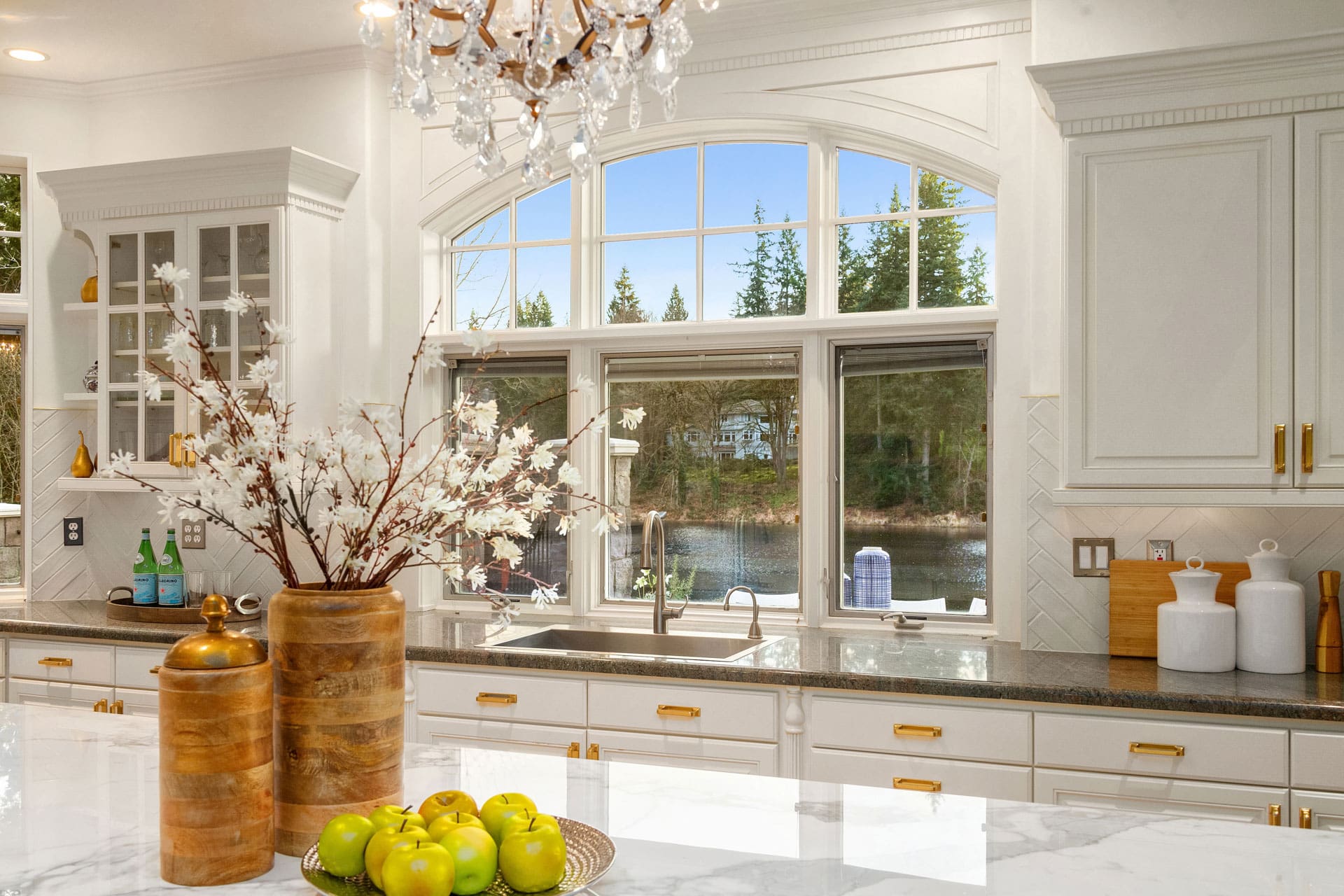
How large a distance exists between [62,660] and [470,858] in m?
3.02

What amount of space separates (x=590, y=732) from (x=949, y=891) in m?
1.84

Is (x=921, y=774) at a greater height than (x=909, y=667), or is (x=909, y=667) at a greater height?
(x=909, y=667)

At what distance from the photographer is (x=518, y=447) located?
137 cm

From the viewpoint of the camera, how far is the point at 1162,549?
10.1ft

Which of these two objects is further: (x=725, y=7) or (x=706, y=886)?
(x=725, y=7)

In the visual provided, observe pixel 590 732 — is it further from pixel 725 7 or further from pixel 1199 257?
pixel 725 7

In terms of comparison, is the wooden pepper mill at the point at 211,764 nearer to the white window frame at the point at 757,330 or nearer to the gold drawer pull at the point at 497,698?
the gold drawer pull at the point at 497,698

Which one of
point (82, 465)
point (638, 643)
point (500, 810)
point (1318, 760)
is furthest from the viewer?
point (82, 465)

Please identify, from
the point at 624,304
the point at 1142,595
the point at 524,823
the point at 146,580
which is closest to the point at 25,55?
the point at 146,580

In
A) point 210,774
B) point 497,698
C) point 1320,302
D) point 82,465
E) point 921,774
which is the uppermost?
point 1320,302

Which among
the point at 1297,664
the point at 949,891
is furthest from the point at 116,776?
the point at 1297,664

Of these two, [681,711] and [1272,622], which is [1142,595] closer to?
[1272,622]

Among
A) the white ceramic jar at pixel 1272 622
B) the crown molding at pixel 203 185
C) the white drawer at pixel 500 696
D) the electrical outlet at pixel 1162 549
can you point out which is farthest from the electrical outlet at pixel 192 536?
the white ceramic jar at pixel 1272 622

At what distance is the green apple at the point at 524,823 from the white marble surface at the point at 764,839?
0.12 m
